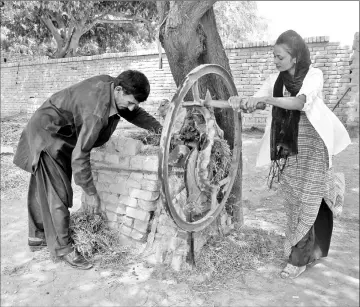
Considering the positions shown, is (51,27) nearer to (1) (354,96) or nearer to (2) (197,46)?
(1) (354,96)

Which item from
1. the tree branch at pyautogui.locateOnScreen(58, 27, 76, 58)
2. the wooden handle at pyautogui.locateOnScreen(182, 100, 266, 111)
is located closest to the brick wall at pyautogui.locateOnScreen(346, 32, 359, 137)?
the wooden handle at pyautogui.locateOnScreen(182, 100, 266, 111)

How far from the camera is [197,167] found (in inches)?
107

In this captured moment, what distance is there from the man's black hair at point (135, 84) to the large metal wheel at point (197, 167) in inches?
12.7

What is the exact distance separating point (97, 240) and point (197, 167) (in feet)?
3.81

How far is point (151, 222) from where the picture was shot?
317 cm

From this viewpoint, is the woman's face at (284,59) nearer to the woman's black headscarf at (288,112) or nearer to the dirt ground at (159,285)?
the woman's black headscarf at (288,112)

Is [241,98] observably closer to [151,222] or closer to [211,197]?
[211,197]

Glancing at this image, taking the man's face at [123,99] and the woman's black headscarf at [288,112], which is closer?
the woman's black headscarf at [288,112]

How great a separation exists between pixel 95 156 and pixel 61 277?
1092 mm

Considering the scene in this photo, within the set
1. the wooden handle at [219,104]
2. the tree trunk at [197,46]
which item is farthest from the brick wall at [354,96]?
the wooden handle at [219,104]

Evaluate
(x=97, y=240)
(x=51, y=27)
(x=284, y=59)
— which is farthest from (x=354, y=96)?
(x=51, y=27)

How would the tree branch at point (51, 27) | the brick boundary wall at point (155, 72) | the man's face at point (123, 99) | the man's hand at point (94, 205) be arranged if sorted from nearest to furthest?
the man's face at point (123, 99)
the man's hand at point (94, 205)
the brick boundary wall at point (155, 72)
the tree branch at point (51, 27)

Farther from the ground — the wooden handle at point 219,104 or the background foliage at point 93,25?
the background foliage at point 93,25

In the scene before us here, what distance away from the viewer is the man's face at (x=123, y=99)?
9.25ft
